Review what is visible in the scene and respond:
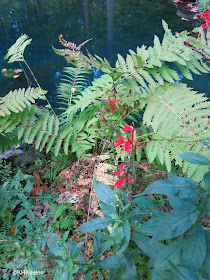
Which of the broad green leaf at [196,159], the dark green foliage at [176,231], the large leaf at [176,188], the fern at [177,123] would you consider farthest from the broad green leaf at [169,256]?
the fern at [177,123]

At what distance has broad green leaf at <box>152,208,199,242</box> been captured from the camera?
0.68 m

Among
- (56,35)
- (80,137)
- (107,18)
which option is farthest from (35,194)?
(107,18)

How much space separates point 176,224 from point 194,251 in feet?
0.38

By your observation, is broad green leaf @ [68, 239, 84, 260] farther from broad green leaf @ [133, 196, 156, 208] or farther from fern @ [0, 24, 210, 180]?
fern @ [0, 24, 210, 180]

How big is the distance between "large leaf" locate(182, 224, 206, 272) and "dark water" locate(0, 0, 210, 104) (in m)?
2.79

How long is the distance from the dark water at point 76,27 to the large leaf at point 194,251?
2.79 meters

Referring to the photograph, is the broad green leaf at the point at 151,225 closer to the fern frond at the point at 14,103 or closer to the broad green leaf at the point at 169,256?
the broad green leaf at the point at 169,256

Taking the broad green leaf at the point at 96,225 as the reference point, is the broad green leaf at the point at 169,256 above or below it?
below

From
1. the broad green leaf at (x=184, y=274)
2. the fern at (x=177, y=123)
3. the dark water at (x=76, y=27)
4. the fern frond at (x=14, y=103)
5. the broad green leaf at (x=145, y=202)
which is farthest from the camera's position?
the dark water at (x=76, y=27)

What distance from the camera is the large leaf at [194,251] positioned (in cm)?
69

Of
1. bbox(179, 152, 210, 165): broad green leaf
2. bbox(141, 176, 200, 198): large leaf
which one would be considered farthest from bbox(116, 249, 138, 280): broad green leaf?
bbox(179, 152, 210, 165): broad green leaf

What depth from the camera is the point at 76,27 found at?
5574 mm

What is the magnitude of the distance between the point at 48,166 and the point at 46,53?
316 cm

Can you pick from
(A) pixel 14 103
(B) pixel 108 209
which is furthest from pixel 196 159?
(A) pixel 14 103
